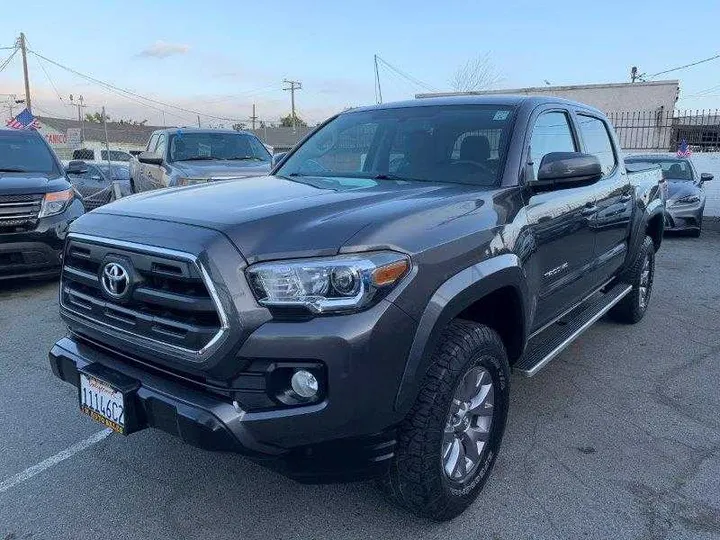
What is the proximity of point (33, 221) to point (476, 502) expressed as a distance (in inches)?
→ 221

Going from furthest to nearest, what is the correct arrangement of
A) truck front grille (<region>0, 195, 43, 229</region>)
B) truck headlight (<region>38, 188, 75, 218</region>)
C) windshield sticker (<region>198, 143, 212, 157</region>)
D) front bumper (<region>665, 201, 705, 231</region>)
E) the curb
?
the curb → front bumper (<region>665, 201, 705, 231</region>) → windshield sticker (<region>198, 143, 212, 157</region>) → truck headlight (<region>38, 188, 75, 218</region>) → truck front grille (<region>0, 195, 43, 229</region>)

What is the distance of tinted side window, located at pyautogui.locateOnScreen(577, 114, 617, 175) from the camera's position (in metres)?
4.20

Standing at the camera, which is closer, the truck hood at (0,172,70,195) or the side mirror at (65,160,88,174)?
the truck hood at (0,172,70,195)

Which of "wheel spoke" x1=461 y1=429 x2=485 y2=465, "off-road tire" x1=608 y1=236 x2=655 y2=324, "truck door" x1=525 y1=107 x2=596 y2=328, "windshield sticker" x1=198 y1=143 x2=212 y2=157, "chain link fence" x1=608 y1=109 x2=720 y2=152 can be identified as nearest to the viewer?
"wheel spoke" x1=461 y1=429 x2=485 y2=465

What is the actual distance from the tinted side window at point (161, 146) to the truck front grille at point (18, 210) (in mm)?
3345

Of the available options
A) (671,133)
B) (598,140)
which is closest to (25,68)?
(671,133)

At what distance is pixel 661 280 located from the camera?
301 inches

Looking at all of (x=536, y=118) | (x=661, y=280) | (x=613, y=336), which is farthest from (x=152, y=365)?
(x=661, y=280)

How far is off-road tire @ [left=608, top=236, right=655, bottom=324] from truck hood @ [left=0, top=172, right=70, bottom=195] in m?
6.02

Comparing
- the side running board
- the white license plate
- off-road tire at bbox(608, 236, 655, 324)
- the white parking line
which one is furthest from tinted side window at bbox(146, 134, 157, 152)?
the white license plate

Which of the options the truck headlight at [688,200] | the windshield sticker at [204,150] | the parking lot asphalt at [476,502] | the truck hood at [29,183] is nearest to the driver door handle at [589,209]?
the parking lot asphalt at [476,502]

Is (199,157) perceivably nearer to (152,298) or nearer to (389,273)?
(152,298)

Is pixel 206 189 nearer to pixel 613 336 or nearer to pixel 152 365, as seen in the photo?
pixel 152 365

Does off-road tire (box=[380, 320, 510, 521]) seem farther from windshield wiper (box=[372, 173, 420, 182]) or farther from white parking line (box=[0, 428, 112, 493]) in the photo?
white parking line (box=[0, 428, 112, 493])
